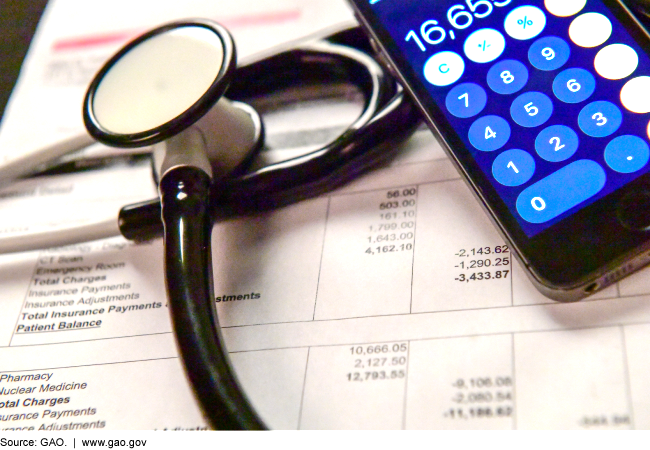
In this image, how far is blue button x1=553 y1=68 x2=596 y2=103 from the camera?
0.29m

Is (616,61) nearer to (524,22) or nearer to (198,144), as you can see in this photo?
(524,22)

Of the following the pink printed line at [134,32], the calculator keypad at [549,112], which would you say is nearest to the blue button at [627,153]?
the calculator keypad at [549,112]

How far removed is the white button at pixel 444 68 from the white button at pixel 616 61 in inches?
2.6

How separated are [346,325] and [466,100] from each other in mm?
130

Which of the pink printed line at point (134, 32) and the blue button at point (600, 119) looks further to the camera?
the pink printed line at point (134, 32)

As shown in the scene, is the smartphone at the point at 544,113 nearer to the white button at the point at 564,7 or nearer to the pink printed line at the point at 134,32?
the white button at the point at 564,7

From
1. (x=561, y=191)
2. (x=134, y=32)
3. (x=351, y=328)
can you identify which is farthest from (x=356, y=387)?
(x=134, y=32)

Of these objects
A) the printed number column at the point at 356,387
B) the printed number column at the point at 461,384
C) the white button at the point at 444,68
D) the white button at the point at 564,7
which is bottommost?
the printed number column at the point at 356,387

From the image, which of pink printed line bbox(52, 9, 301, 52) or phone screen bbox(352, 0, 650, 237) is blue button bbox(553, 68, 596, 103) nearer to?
phone screen bbox(352, 0, 650, 237)

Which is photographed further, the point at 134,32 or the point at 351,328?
the point at 134,32

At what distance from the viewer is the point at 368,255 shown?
31cm

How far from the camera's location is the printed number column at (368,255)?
0.96ft

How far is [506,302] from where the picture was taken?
27cm

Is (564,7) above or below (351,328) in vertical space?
above
